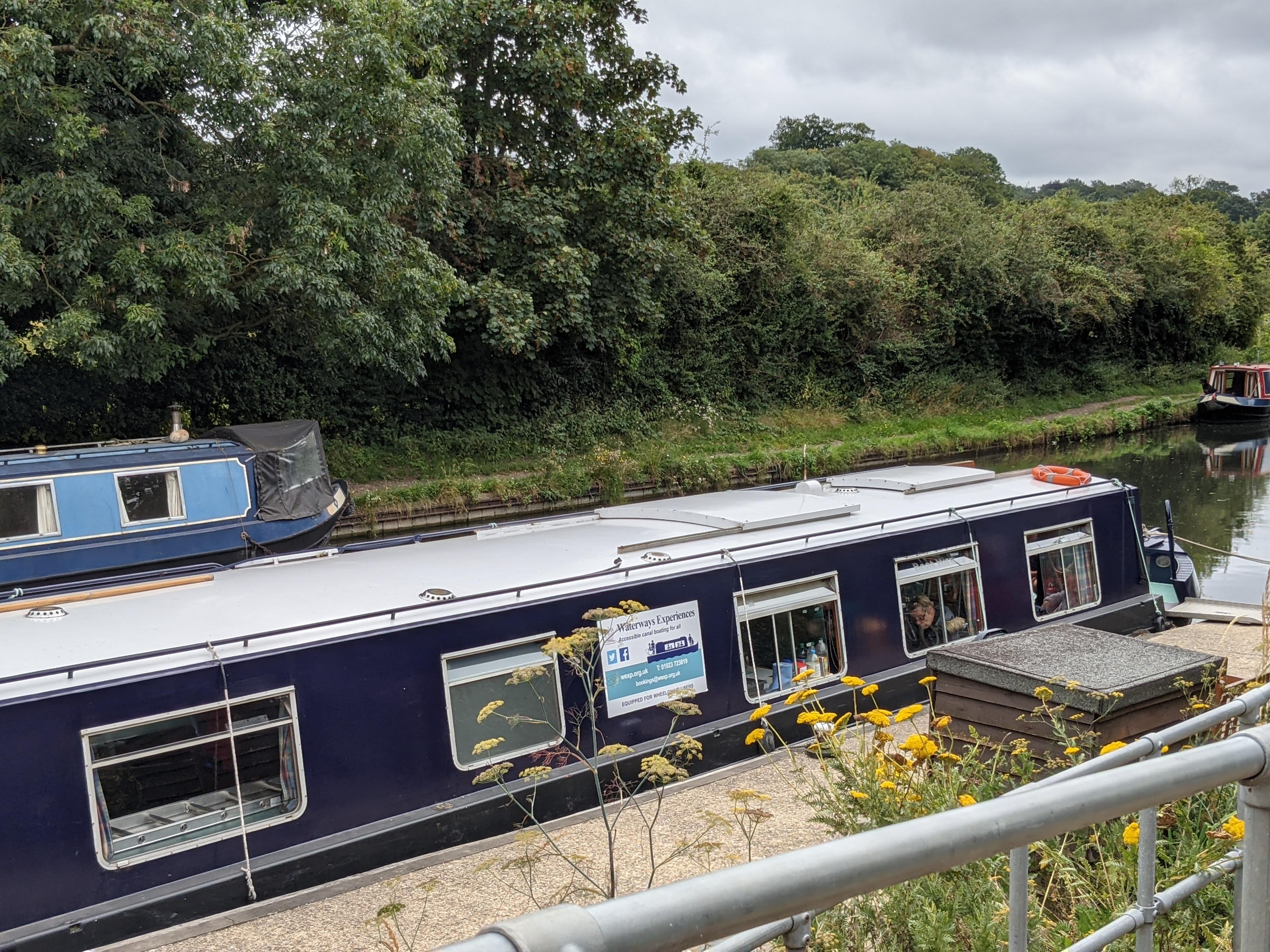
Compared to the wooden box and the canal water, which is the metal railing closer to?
the wooden box

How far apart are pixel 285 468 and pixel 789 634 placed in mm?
8037

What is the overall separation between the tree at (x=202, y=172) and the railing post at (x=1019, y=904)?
13572 mm

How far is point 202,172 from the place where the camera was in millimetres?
15852

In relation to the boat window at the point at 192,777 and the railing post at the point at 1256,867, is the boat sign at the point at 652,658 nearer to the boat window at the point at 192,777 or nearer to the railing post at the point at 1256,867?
the boat window at the point at 192,777

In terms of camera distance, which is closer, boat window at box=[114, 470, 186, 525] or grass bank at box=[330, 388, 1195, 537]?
boat window at box=[114, 470, 186, 525]

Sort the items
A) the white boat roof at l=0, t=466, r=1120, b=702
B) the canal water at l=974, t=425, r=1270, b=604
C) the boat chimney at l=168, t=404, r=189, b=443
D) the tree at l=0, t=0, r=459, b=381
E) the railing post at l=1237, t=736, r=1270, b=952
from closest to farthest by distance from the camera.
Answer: the railing post at l=1237, t=736, r=1270, b=952, the white boat roof at l=0, t=466, r=1120, b=702, the tree at l=0, t=0, r=459, b=381, the boat chimney at l=168, t=404, r=189, b=443, the canal water at l=974, t=425, r=1270, b=604

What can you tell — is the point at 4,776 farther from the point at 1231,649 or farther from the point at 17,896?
the point at 1231,649

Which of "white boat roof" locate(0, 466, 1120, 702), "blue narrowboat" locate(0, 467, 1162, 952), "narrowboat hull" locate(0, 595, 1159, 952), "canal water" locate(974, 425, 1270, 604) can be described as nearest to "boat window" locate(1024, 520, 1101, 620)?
"blue narrowboat" locate(0, 467, 1162, 952)

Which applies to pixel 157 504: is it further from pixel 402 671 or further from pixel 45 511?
pixel 402 671

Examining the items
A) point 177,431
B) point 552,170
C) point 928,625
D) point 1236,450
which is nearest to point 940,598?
point 928,625

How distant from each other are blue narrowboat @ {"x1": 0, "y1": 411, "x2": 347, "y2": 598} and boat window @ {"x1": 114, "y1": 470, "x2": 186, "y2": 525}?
0.01 metres

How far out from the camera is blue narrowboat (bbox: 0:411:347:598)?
35.5 feet

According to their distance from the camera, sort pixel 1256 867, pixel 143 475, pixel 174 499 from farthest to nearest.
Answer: pixel 174 499 → pixel 143 475 → pixel 1256 867

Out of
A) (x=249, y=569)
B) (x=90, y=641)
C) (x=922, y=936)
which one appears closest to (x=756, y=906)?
(x=922, y=936)
